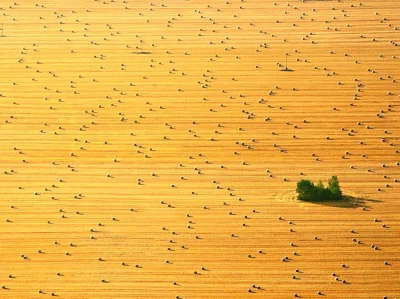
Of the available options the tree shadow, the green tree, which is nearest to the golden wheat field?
the tree shadow

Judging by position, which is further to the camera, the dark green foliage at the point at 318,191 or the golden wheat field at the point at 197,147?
the dark green foliage at the point at 318,191

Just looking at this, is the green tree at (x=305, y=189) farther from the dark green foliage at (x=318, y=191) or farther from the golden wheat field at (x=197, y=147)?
the golden wheat field at (x=197, y=147)

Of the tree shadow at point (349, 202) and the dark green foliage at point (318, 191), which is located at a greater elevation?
the dark green foliage at point (318, 191)

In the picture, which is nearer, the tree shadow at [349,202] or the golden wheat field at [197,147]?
the golden wheat field at [197,147]

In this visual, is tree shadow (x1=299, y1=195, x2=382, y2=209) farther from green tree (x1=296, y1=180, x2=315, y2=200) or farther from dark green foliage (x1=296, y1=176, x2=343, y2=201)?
green tree (x1=296, y1=180, x2=315, y2=200)

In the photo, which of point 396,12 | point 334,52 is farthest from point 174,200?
point 396,12

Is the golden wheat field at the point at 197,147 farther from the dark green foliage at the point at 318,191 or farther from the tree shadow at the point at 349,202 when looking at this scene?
the dark green foliage at the point at 318,191

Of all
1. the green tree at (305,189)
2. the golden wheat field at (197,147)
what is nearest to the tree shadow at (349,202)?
the golden wheat field at (197,147)
